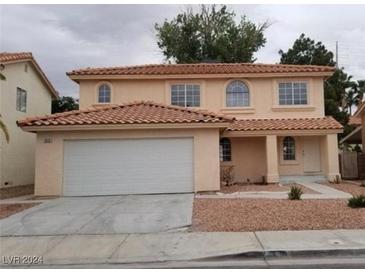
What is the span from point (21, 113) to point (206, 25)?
20.6 metres

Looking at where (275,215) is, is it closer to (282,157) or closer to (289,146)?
(282,157)

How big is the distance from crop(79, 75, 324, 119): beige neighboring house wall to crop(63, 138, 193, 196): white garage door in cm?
546

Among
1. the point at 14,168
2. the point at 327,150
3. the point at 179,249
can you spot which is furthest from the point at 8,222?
the point at 327,150

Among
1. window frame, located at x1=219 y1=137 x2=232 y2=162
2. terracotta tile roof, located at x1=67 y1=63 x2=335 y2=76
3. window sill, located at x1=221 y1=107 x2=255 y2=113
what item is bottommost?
window frame, located at x1=219 y1=137 x2=232 y2=162

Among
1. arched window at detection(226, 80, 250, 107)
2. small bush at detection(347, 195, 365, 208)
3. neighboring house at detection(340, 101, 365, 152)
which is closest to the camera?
small bush at detection(347, 195, 365, 208)

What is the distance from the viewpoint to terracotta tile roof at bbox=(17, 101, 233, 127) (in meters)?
15.5

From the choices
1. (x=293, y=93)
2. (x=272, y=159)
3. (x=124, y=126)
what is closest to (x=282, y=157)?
(x=272, y=159)

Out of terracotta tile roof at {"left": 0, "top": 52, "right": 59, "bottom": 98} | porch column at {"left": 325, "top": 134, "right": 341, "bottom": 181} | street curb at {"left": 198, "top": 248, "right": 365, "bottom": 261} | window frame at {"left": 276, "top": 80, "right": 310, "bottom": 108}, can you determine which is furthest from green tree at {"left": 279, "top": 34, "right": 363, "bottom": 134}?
street curb at {"left": 198, "top": 248, "right": 365, "bottom": 261}

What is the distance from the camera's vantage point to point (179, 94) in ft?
68.9

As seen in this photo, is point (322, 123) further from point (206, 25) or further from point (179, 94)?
point (206, 25)

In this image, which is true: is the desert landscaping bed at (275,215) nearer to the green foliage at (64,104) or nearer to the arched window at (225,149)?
the arched window at (225,149)

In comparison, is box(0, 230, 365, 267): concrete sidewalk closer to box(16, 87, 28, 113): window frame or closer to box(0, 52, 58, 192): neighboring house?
box(0, 52, 58, 192): neighboring house

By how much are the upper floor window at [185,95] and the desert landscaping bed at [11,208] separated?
968cm

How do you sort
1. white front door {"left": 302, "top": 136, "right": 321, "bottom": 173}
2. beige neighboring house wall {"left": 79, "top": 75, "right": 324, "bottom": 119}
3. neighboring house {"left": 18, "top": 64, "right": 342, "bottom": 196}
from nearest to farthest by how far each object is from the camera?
neighboring house {"left": 18, "top": 64, "right": 342, "bottom": 196}, white front door {"left": 302, "top": 136, "right": 321, "bottom": 173}, beige neighboring house wall {"left": 79, "top": 75, "right": 324, "bottom": 119}
